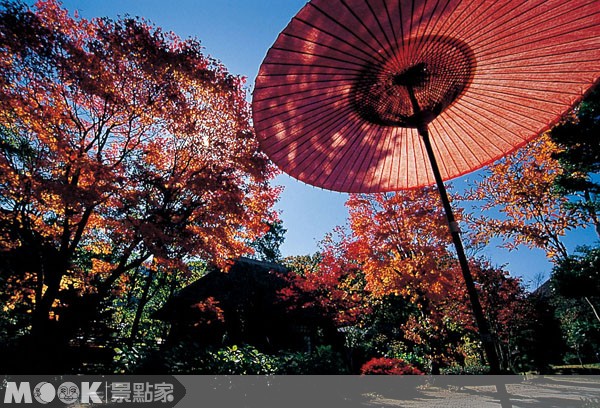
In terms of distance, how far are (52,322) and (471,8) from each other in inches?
428

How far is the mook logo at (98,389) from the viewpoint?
545cm

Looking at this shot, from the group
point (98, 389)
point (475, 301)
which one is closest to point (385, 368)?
point (98, 389)

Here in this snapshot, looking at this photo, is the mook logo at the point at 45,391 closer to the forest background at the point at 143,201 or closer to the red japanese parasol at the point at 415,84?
the forest background at the point at 143,201

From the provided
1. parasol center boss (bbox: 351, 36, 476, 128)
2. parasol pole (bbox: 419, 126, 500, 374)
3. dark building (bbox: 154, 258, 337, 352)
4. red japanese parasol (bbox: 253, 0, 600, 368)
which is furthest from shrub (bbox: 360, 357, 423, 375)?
parasol center boss (bbox: 351, 36, 476, 128)

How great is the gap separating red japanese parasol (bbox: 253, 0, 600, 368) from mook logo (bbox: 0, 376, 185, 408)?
567cm

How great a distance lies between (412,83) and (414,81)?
25 mm

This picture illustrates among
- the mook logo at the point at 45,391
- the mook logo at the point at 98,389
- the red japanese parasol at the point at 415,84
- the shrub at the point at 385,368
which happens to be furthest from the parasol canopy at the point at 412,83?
the shrub at the point at 385,368

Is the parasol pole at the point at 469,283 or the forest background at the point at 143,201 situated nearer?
the parasol pole at the point at 469,283

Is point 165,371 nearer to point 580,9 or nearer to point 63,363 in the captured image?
point 63,363

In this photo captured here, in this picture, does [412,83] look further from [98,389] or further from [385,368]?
[385,368]

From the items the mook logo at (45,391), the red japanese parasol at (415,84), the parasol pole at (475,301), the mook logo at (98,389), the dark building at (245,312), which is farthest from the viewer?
the dark building at (245,312)

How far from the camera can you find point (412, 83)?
1894 mm

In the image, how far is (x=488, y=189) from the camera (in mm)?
10094

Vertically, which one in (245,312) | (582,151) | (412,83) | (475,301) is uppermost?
(582,151)
